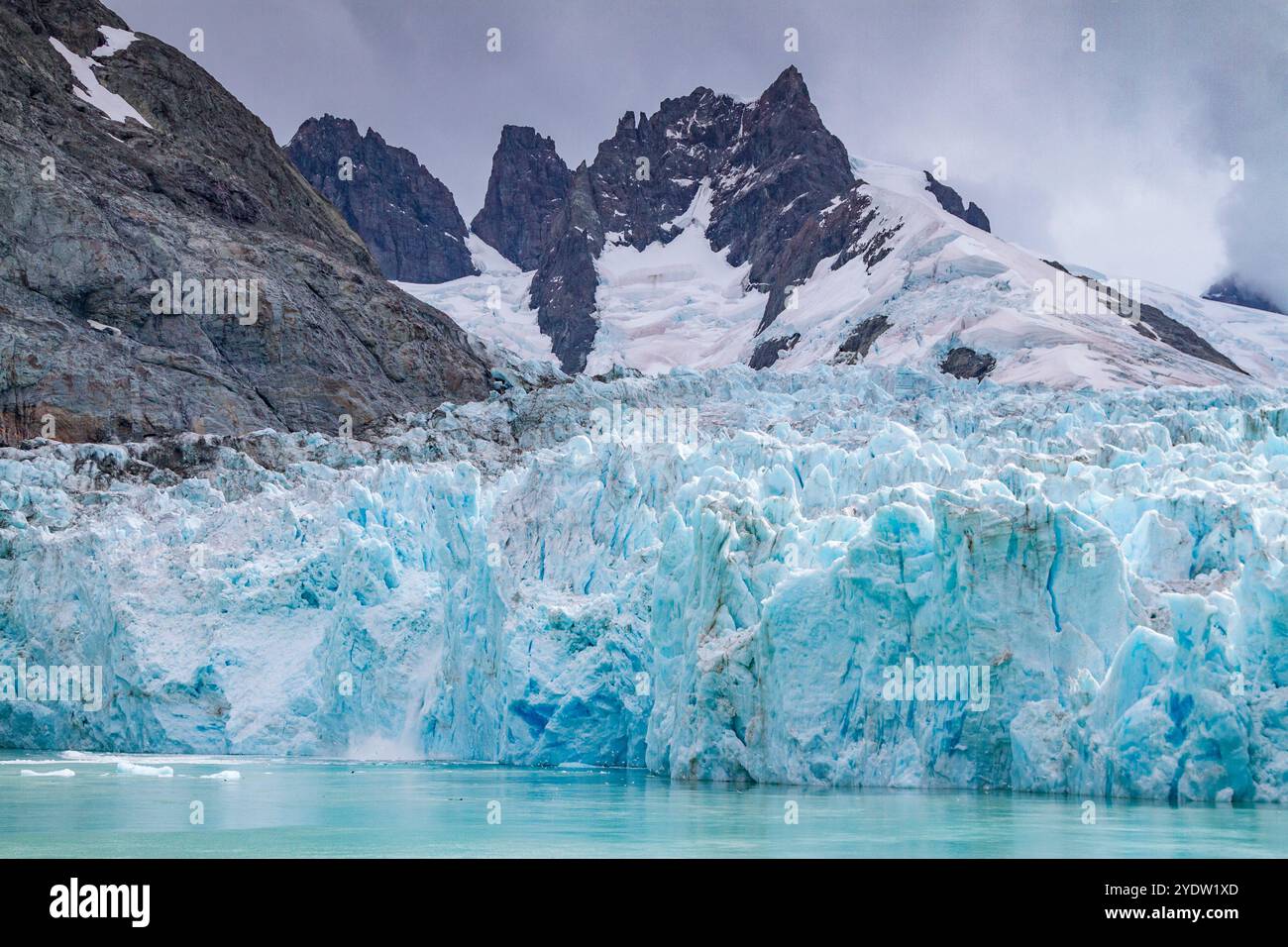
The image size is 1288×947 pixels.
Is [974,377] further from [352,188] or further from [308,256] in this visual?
[352,188]

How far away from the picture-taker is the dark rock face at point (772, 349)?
8894cm

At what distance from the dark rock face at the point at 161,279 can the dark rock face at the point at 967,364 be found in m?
23.3

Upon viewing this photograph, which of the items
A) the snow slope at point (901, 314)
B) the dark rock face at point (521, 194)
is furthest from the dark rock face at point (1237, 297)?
the dark rock face at point (521, 194)

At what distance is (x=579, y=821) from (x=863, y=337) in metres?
59.4

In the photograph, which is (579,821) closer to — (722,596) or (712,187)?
(722,596)

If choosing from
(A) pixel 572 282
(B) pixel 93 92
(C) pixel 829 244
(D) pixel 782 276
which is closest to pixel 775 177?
(A) pixel 572 282

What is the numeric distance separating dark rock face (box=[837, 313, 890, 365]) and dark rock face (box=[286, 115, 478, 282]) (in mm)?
88574

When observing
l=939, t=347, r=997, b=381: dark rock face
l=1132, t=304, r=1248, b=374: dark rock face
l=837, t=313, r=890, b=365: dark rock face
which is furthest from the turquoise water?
l=1132, t=304, r=1248, b=374: dark rock face

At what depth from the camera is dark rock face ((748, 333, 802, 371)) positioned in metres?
88.9

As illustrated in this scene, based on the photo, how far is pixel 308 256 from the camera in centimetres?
6400

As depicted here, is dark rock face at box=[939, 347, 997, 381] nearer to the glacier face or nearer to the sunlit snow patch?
the glacier face

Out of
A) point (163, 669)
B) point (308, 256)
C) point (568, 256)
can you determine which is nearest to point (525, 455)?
point (163, 669)

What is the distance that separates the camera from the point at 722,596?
2292cm

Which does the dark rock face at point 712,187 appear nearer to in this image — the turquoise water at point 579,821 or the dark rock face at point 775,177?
the dark rock face at point 775,177
